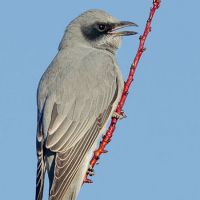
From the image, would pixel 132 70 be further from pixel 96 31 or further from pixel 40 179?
pixel 96 31

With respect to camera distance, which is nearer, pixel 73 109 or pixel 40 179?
pixel 40 179

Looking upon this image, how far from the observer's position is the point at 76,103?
25.6 ft

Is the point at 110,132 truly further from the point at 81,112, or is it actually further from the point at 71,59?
the point at 71,59

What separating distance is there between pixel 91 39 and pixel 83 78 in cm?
148

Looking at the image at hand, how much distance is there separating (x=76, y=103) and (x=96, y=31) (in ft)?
6.47

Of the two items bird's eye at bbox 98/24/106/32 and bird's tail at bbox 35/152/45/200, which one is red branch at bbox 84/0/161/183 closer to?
bird's tail at bbox 35/152/45/200

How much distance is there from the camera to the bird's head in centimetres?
911

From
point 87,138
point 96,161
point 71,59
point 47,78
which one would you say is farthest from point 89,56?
point 96,161

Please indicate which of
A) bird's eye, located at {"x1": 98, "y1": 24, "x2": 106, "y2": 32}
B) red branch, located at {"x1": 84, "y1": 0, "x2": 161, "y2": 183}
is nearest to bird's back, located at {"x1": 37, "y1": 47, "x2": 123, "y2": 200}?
bird's eye, located at {"x1": 98, "y1": 24, "x2": 106, "y2": 32}

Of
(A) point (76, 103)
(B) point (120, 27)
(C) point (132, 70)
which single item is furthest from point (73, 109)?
(B) point (120, 27)

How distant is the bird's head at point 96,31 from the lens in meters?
9.11

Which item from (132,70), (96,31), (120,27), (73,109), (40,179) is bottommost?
(40,179)

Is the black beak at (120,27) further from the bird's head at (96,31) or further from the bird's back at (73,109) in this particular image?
the bird's back at (73,109)

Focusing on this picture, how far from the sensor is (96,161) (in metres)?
6.50
